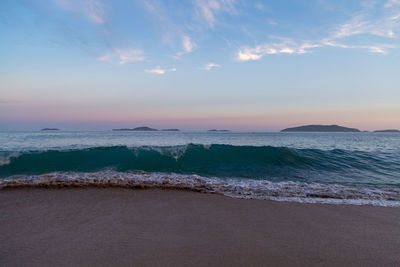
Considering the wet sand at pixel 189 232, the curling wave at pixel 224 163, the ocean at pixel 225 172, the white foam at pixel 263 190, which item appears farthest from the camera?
the curling wave at pixel 224 163

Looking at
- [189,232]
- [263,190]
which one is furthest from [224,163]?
[189,232]

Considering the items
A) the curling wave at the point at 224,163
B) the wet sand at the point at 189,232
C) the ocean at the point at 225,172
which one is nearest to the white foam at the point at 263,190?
the ocean at the point at 225,172

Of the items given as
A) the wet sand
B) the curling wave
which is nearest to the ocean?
the curling wave

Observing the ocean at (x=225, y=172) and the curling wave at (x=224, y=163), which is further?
the curling wave at (x=224, y=163)

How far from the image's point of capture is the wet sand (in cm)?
251

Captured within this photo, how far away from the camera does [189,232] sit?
10.4ft

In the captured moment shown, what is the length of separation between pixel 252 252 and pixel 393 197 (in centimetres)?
539

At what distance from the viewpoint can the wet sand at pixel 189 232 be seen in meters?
2.51

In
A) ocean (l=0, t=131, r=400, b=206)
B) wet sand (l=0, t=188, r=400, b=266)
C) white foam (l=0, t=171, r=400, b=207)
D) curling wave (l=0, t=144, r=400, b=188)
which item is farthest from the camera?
curling wave (l=0, t=144, r=400, b=188)

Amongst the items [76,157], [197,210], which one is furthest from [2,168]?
[197,210]

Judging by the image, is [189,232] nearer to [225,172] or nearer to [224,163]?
[225,172]

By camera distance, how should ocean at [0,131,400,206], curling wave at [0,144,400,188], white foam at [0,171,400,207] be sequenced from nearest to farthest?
1. white foam at [0,171,400,207]
2. ocean at [0,131,400,206]
3. curling wave at [0,144,400,188]

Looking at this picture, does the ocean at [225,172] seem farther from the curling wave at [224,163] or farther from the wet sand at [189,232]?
the wet sand at [189,232]

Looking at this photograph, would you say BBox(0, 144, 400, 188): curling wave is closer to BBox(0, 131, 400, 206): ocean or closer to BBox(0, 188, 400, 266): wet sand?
BBox(0, 131, 400, 206): ocean
